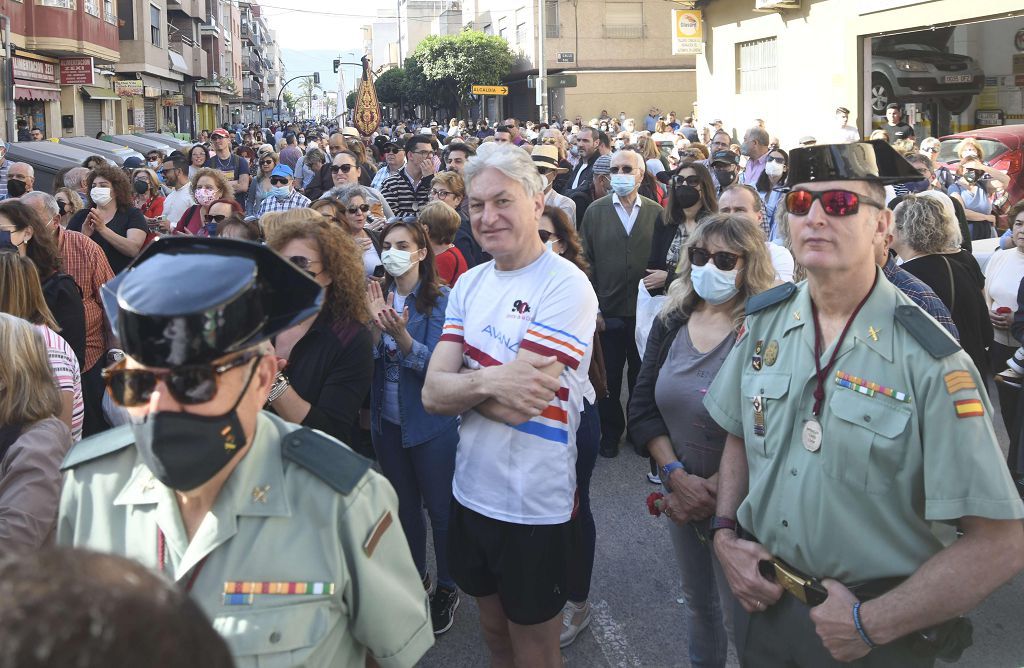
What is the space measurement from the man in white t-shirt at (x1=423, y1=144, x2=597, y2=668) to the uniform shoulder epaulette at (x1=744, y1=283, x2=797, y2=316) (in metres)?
0.64

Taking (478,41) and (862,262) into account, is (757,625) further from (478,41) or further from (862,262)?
(478,41)

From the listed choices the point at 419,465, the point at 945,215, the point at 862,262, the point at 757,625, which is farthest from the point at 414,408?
the point at 945,215

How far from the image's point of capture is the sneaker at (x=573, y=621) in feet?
14.5

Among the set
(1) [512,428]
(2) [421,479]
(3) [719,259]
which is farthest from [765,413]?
(2) [421,479]

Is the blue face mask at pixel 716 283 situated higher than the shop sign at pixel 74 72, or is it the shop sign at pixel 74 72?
the shop sign at pixel 74 72

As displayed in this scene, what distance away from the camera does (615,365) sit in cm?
727

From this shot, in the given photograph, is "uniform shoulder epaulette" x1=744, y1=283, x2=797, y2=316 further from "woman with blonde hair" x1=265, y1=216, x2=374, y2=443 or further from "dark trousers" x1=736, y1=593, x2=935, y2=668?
"woman with blonde hair" x1=265, y1=216, x2=374, y2=443

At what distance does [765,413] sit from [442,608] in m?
2.53

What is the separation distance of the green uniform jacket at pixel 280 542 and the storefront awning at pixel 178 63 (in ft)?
171

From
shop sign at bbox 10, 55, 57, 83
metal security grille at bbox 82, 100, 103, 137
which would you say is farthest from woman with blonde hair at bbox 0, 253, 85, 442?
metal security grille at bbox 82, 100, 103, 137

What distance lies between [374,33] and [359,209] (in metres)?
149

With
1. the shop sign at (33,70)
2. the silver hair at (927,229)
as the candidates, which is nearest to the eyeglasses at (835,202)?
the silver hair at (927,229)

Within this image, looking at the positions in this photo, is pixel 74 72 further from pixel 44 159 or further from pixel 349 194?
pixel 349 194

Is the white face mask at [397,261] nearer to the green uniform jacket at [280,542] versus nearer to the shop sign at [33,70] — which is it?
the green uniform jacket at [280,542]
